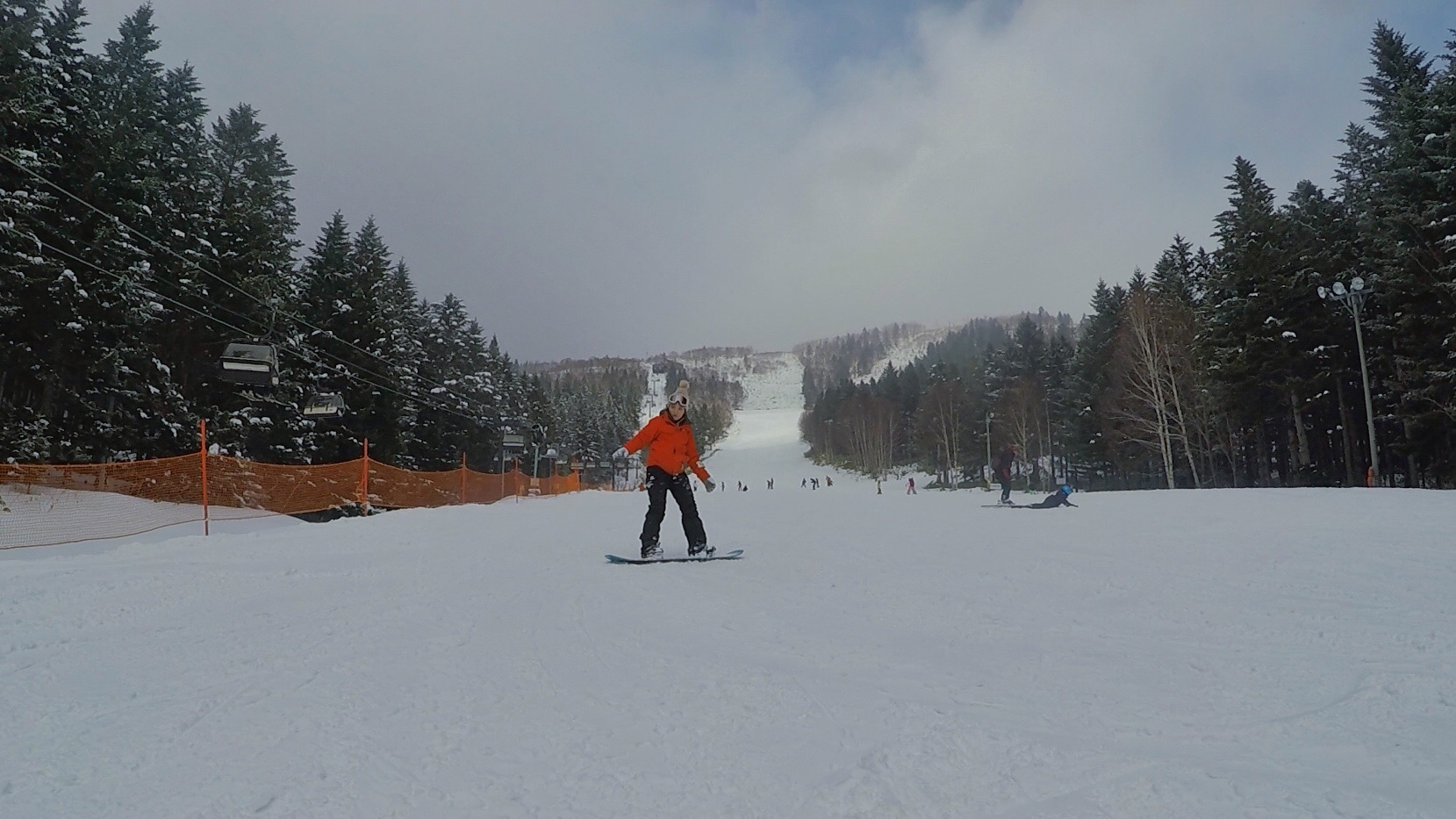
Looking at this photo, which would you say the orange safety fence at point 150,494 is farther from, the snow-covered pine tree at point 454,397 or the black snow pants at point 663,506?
the snow-covered pine tree at point 454,397

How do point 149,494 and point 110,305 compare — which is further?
point 110,305

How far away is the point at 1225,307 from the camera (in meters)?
32.8

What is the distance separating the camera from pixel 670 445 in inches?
310

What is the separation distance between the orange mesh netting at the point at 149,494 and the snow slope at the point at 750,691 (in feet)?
20.1

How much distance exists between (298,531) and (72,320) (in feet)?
46.8

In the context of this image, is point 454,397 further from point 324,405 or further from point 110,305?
point 110,305

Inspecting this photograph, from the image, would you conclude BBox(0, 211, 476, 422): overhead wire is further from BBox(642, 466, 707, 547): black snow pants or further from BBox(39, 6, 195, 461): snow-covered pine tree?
BBox(642, 466, 707, 547): black snow pants

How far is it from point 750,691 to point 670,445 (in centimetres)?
488

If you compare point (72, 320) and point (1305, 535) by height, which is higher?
point (72, 320)

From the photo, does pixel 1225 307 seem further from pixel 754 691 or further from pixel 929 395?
pixel 929 395

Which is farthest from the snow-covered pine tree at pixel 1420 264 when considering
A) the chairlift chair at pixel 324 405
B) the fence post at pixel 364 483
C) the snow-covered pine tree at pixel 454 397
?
the snow-covered pine tree at pixel 454 397

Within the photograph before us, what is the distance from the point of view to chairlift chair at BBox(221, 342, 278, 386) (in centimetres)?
1977

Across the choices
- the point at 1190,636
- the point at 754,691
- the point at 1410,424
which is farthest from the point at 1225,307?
the point at 754,691

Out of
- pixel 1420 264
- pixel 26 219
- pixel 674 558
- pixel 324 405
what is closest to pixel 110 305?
pixel 26 219
